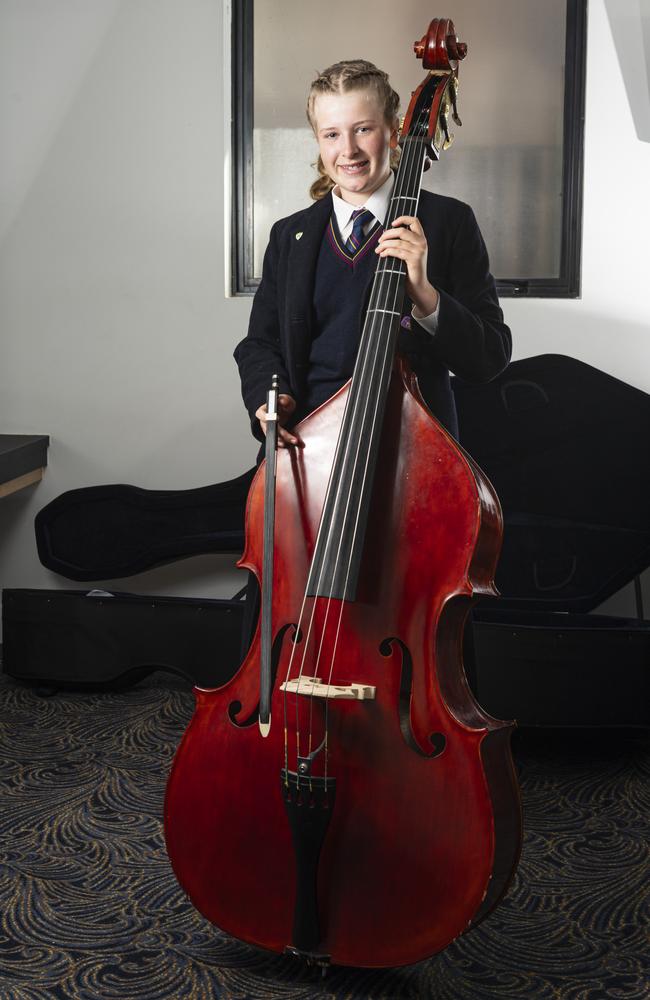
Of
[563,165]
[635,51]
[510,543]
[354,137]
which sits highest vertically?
[635,51]

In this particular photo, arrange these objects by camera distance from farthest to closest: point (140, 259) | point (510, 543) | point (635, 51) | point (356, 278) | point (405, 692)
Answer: point (140, 259) → point (635, 51) → point (510, 543) → point (356, 278) → point (405, 692)

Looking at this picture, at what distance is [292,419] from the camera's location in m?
1.55

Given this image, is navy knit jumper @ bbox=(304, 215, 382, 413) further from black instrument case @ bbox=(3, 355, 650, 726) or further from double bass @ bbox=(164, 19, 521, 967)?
black instrument case @ bbox=(3, 355, 650, 726)

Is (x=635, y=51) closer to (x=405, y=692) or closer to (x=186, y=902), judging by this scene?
(x=405, y=692)

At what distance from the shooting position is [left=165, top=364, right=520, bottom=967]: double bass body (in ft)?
4.01

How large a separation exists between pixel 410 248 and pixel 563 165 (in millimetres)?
1738

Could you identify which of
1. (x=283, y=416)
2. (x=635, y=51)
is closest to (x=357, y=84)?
(x=283, y=416)

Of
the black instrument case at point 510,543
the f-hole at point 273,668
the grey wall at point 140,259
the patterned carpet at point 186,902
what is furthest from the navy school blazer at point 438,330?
the grey wall at point 140,259

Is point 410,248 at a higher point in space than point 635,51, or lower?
lower

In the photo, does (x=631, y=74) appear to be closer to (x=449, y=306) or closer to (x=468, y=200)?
(x=468, y=200)

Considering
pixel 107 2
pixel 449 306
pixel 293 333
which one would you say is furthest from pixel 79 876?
pixel 107 2

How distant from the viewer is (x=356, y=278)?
5.00 feet

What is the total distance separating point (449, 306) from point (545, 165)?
169cm

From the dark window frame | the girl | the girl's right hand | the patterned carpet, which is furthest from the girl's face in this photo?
the dark window frame
